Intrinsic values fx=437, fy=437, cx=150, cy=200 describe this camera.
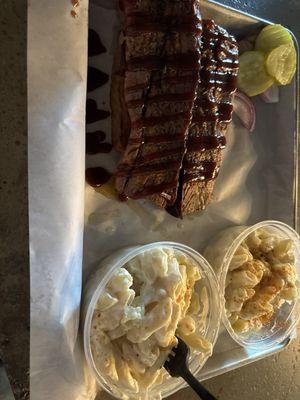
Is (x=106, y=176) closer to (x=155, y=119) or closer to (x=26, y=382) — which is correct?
(x=155, y=119)

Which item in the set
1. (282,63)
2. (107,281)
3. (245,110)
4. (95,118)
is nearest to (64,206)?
(107,281)

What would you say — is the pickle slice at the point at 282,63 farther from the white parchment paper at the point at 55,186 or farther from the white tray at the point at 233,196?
the white parchment paper at the point at 55,186

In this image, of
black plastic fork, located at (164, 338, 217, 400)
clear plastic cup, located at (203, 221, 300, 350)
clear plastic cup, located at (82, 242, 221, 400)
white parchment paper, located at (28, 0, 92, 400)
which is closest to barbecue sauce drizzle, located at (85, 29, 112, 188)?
white parchment paper, located at (28, 0, 92, 400)

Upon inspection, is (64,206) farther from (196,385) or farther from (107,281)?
(196,385)

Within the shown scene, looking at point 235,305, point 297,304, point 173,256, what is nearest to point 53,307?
point 173,256

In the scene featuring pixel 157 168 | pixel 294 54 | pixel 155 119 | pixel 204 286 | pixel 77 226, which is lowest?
pixel 204 286

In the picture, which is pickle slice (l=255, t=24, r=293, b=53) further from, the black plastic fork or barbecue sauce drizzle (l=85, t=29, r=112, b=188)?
the black plastic fork
